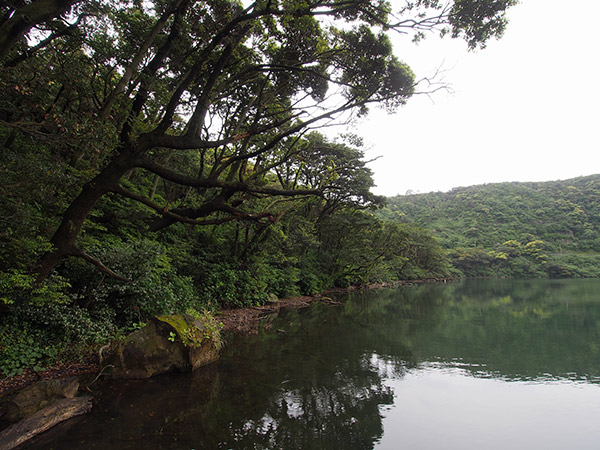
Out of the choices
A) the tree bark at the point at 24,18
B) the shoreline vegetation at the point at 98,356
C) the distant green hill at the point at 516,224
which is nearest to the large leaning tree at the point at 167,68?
the tree bark at the point at 24,18

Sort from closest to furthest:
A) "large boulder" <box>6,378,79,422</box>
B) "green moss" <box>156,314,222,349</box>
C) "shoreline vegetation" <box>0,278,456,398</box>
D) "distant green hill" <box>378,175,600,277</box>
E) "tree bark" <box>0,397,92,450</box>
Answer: "tree bark" <box>0,397,92,450</box>
"large boulder" <box>6,378,79,422</box>
"shoreline vegetation" <box>0,278,456,398</box>
"green moss" <box>156,314,222,349</box>
"distant green hill" <box>378,175,600,277</box>

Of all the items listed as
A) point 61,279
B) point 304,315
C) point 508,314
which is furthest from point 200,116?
point 508,314

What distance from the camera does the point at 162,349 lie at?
21.2 ft

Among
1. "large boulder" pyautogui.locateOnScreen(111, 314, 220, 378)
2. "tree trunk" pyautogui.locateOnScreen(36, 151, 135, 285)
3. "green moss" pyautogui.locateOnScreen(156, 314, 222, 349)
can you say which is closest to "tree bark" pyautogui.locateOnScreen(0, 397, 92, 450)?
"large boulder" pyautogui.locateOnScreen(111, 314, 220, 378)

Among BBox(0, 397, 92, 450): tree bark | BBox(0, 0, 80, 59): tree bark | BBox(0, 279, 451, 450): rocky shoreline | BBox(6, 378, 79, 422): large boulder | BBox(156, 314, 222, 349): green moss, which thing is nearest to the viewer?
BBox(0, 397, 92, 450): tree bark

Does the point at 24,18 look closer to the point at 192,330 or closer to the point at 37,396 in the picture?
the point at 37,396

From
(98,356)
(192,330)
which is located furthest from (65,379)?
(192,330)

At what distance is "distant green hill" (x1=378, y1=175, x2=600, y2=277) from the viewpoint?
200 ft

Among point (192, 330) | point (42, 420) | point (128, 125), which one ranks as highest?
point (128, 125)

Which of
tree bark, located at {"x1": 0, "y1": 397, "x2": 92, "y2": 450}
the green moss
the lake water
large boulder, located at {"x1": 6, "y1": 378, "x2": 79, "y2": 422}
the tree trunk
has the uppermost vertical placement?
the tree trunk

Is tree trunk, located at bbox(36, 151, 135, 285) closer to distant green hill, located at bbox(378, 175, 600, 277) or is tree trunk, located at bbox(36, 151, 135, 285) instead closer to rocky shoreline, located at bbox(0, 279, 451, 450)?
rocky shoreline, located at bbox(0, 279, 451, 450)

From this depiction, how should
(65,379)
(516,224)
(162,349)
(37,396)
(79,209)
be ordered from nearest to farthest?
(37,396) → (65,379) → (79,209) → (162,349) → (516,224)

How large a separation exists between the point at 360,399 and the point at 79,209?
6755 mm

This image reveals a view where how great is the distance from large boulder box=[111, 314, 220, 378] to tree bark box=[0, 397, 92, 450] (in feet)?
3.79
